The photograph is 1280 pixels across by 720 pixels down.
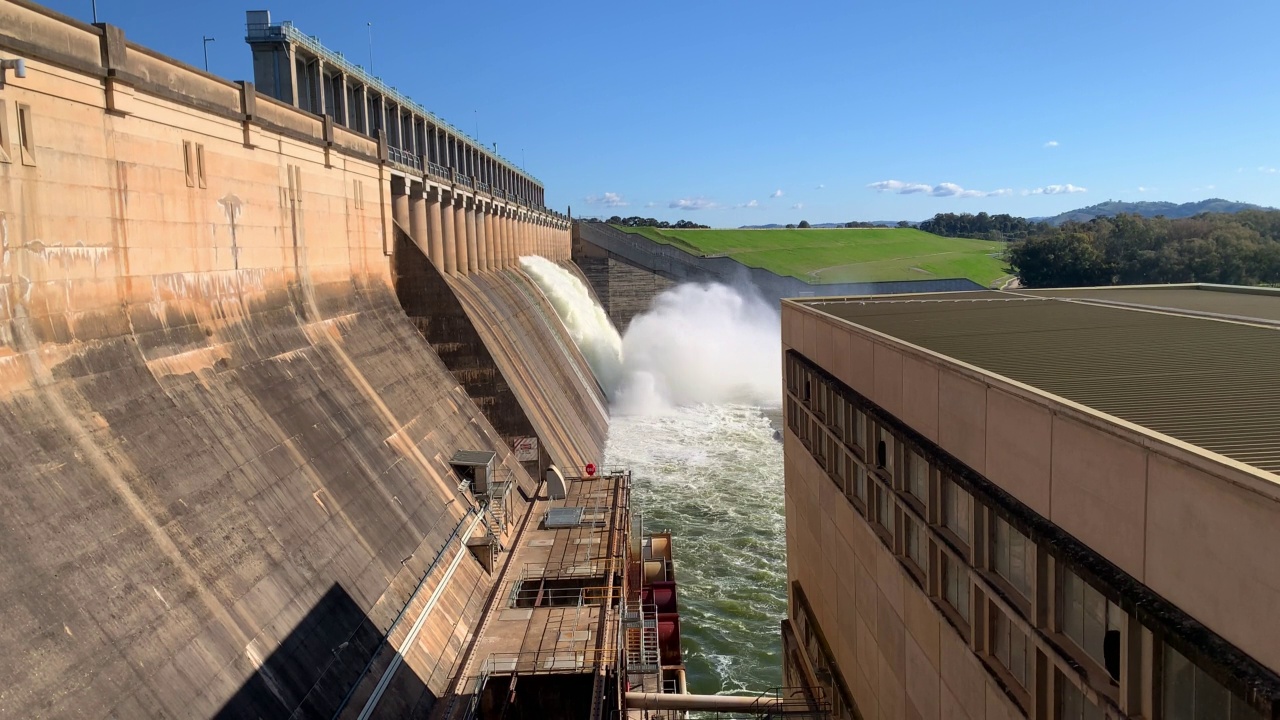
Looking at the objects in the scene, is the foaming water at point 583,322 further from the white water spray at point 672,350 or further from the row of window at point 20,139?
the row of window at point 20,139

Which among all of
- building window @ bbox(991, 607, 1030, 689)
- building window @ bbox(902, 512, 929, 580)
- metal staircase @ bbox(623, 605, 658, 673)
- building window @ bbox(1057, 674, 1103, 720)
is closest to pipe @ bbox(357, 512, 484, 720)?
metal staircase @ bbox(623, 605, 658, 673)

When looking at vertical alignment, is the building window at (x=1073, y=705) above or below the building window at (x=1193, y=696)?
below

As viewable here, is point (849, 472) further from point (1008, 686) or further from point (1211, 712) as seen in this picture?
point (1211, 712)

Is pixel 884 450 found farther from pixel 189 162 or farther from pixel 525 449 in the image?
pixel 525 449

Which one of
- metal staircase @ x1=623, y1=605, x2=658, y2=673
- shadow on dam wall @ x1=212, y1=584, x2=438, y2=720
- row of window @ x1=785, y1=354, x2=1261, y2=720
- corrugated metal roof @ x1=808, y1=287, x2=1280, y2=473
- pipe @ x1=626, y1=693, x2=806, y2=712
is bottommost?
metal staircase @ x1=623, y1=605, x2=658, y2=673

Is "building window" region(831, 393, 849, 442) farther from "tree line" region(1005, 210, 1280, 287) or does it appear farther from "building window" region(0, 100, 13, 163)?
"tree line" region(1005, 210, 1280, 287)

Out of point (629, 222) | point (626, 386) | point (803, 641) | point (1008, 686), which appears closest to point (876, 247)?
point (629, 222)

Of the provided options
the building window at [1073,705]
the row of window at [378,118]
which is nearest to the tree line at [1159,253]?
the row of window at [378,118]

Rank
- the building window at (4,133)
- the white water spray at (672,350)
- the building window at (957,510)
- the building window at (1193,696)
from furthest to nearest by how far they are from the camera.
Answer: the white water spray at (672,350) < the building window at (4,133) < the building window at (957,510) < the building window at (1193,696)
